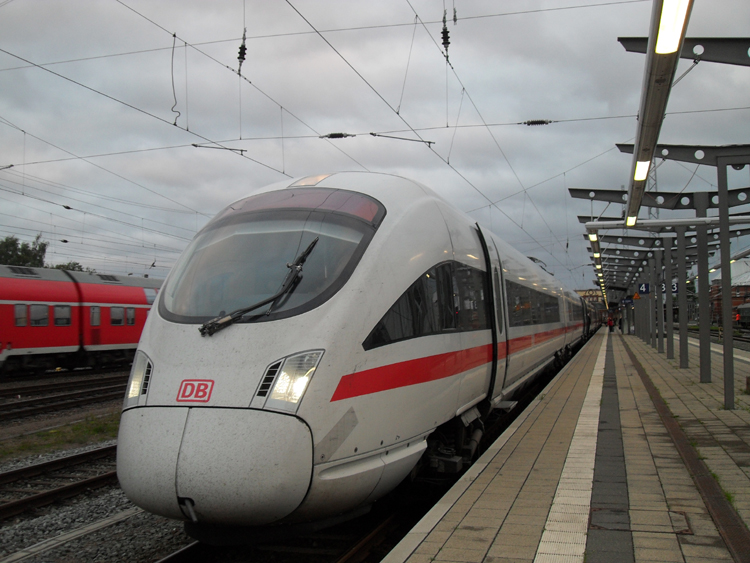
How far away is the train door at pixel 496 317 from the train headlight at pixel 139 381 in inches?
180

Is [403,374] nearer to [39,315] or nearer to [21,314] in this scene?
[21,314]

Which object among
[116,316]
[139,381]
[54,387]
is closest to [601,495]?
[139,381]

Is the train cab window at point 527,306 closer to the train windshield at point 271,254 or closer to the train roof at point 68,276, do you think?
the train windshield at point 271,254

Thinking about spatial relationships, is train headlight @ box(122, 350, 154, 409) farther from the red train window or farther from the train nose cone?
the red train window

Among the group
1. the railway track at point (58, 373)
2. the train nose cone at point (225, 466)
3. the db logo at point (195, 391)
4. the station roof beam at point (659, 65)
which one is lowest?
the railway track at point (58, 373)

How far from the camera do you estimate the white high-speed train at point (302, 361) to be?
387 cm

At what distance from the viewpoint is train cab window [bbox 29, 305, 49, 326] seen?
62.0 ft

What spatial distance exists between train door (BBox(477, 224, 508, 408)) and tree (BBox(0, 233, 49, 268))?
2383 inches

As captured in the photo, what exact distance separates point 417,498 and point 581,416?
465 centimetres

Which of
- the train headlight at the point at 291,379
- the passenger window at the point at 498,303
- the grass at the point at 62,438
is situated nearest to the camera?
the train headlight at the point at 291,379

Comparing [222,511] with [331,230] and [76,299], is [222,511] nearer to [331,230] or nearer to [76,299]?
[331,230]

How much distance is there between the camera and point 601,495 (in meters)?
5.36

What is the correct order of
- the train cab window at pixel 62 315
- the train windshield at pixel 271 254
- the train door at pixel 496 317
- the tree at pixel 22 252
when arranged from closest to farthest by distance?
the train windshield at pixel 271 254
the train door at pixel 496 317
the train cab window at pixel 62 315
the tree at pixel 22 252

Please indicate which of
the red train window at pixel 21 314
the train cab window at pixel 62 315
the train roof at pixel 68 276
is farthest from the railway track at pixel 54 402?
the train roof at pixel 68 276
